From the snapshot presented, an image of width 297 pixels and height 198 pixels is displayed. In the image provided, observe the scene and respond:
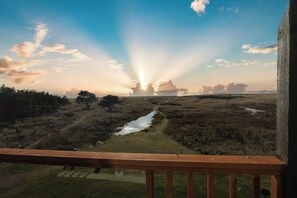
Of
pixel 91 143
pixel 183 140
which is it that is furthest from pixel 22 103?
pixel 183 140

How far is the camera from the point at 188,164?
193 centimetres

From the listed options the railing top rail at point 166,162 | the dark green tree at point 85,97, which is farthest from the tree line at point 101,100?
the railing top rail at point 166,162

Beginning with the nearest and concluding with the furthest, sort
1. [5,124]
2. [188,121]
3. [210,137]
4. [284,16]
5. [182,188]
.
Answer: [284,16], [182,188], [210,137], [5,124], [188,121]

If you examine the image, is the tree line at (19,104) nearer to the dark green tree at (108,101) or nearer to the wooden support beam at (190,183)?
the dark green tree at (108,101)

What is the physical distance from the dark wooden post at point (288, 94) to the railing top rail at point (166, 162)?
9 centimetres

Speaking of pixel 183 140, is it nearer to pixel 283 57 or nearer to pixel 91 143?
pixel 91 143

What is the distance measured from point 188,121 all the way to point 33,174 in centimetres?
3111

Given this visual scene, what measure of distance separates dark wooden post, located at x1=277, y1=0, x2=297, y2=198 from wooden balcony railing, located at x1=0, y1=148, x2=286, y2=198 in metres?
0.06

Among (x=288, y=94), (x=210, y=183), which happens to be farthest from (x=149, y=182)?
(x=288, y=94)

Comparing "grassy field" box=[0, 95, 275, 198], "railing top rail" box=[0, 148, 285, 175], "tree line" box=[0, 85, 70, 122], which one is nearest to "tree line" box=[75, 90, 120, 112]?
"tree line" box=[0, 85, 70, 122]

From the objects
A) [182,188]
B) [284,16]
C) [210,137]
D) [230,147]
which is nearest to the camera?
[284,16]

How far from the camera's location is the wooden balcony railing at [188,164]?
1.92m

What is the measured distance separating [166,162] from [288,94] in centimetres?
97

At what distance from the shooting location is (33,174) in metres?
15.7
